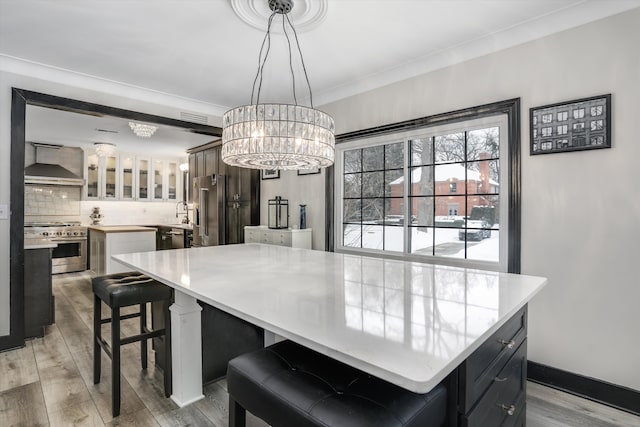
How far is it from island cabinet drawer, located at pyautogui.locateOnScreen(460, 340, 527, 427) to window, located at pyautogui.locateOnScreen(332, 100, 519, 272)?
1104 millimetres

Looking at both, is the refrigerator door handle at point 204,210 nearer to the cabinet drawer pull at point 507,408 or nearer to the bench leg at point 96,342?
the bench leg at point 96,342

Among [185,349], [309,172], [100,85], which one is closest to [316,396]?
[185,349]

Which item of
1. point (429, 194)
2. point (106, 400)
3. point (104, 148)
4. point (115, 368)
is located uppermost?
point (104, 148)

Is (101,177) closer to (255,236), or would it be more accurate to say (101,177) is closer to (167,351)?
(255,236)

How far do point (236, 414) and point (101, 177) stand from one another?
6.79 metres

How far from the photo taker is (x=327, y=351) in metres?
0.84

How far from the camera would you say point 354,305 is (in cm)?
118

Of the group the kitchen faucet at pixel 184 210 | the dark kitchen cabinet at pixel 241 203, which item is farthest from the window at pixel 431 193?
the kitchen faucet at pixel 184 210

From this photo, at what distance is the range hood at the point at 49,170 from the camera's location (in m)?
5.63

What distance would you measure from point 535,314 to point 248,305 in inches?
85.3

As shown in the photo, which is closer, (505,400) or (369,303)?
(369,303)

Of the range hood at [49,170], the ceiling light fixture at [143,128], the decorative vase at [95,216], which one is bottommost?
the decorative vase at [95,216]

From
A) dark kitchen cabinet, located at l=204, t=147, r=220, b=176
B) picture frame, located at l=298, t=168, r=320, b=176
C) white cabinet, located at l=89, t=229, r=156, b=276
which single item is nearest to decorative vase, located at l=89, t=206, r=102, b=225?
white cabinet, located at l=89, t=229, r=156, b=276

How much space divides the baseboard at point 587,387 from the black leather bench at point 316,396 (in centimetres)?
180
